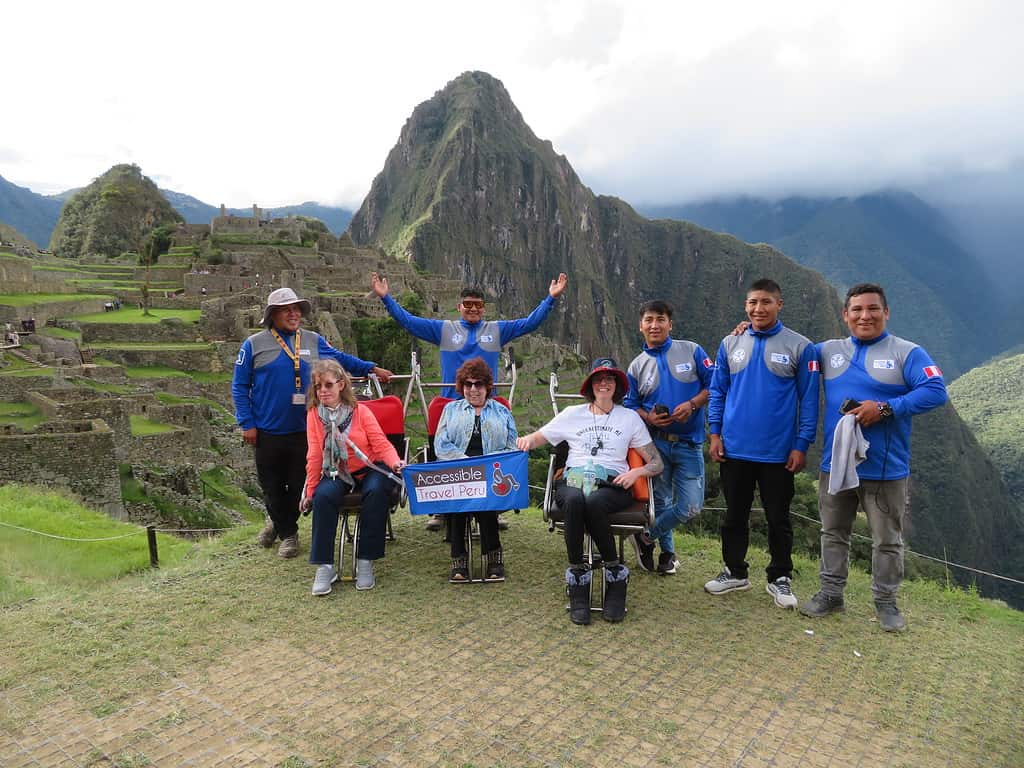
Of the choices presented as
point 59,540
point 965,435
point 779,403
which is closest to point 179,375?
point 59,540

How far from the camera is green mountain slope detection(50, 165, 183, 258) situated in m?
59.3

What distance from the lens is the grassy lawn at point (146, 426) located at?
45.3 feet

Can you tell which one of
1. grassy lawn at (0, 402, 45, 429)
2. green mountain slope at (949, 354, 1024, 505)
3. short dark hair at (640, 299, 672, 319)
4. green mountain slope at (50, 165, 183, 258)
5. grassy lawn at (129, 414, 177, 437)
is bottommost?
green mountain slope at (949, 354, 1024, 505)

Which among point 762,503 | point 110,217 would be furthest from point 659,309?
point 110,217

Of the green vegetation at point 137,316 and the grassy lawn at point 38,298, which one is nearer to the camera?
the grassy lawn at point 38,298

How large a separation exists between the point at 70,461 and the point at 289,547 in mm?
7936

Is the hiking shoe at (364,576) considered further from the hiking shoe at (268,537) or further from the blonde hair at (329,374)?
the hiking shoe at (268,537)

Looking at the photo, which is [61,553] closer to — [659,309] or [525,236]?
[659,309]

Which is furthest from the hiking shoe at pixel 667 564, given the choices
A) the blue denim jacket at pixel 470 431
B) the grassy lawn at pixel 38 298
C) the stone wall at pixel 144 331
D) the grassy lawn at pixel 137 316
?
the grassy lawn at pixel 38 298

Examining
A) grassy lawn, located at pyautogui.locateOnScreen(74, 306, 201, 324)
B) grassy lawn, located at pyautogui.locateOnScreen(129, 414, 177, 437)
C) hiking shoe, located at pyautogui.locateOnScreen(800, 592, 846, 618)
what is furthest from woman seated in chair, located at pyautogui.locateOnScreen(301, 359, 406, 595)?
grassy lawn, located at pyautogui.locateOnScreen(74, 306, 201, 324)

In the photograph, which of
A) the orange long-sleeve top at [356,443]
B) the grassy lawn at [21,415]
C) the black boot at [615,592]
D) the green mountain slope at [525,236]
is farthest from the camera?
the green mountain slope at [525,236]

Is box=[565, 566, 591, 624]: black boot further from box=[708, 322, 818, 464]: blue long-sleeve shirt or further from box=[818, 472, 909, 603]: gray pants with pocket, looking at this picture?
box=[818, 472, 909, 603]: gray pants with pocket

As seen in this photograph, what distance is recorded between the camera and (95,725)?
115 inches

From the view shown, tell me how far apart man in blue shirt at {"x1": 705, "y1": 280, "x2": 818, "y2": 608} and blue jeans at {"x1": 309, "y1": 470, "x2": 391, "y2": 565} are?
2.52 metres
